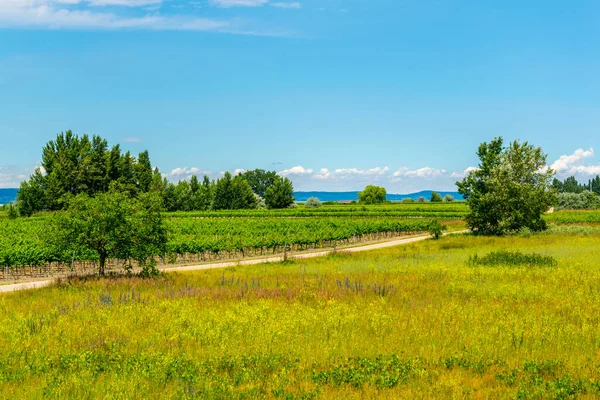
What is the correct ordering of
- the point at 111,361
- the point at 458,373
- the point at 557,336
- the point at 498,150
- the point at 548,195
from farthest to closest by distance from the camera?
1. the point at 498,150
2. the point at 548,195
3. the point at 557,336
4. the point at 111,361
5. the point at 458,373

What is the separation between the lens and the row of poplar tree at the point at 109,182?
103500 millimetres

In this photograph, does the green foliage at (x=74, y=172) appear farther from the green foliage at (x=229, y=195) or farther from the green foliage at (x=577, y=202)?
the green foliage at (x=577, y=202)

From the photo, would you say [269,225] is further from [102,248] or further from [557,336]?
[557,336]

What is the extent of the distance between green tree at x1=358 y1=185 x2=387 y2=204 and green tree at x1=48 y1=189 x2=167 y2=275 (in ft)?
526

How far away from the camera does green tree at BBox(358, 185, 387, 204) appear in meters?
184

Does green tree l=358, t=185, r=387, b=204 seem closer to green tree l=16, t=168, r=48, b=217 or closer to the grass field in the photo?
green tree l=16, t=168, r=48, b=217

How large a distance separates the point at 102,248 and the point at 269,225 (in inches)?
1474

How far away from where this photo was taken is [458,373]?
1048 centimetres

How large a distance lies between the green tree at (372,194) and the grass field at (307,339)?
161m

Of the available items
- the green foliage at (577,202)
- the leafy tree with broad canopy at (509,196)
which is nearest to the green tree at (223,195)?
the leafy tree with broad canopy at (509,196)

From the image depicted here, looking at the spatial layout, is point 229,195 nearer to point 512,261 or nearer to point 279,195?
point 279,195

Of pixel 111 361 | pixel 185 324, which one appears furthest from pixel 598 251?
pixel 111 361

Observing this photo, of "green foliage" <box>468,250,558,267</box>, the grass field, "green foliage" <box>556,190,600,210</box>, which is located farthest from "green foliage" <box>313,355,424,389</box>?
"green foliage" <box>556,190,600,210</box>

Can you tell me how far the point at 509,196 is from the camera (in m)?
56.9
